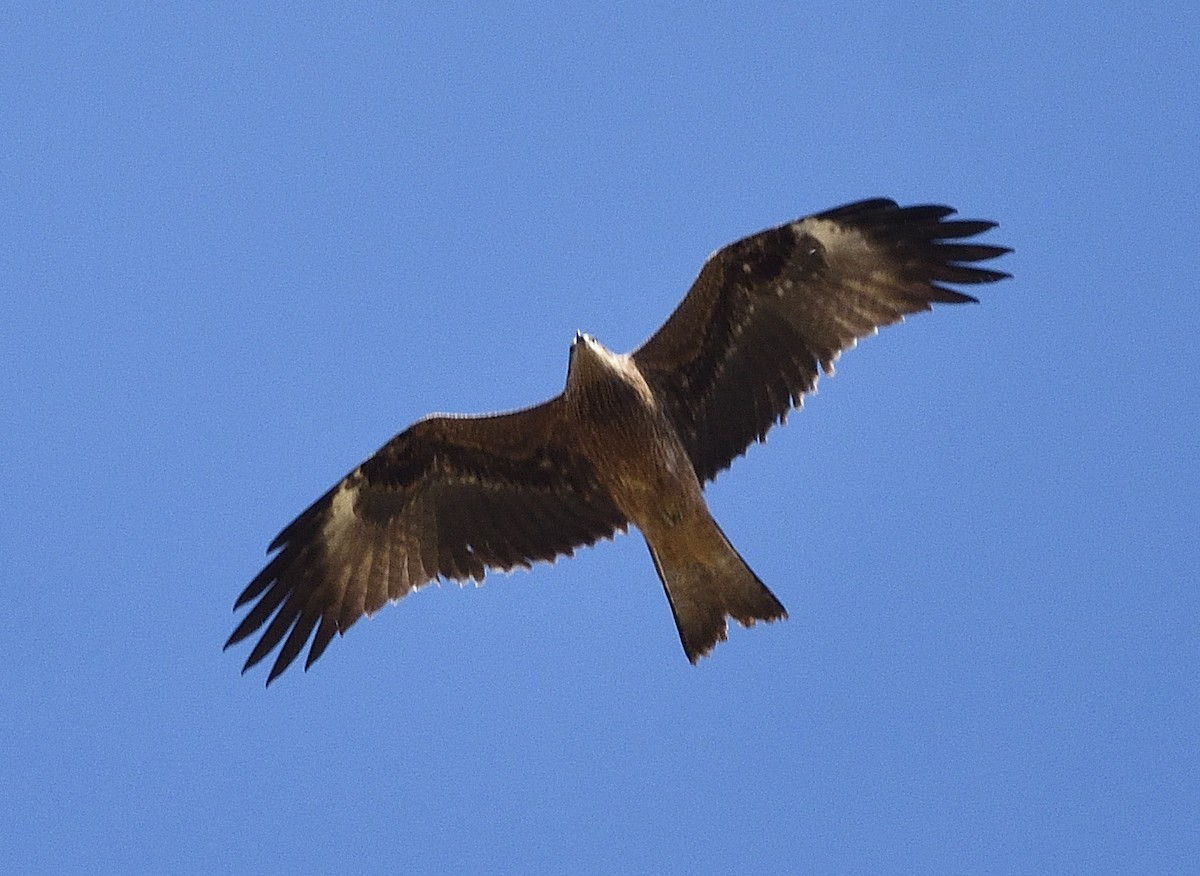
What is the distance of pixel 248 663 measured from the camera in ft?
34.6

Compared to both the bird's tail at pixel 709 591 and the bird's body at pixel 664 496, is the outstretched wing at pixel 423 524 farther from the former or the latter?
the bird's tail at pixel 709 591

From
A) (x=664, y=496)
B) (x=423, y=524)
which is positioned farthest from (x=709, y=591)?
(x=423, y=524)

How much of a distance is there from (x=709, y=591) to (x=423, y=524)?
6.54 ft

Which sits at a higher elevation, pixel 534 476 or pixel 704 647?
pixel 534 476

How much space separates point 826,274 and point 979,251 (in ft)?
2.94

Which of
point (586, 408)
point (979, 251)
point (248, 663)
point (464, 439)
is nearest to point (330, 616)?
point (248, 663)

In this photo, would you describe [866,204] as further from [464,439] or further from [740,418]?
[464,439]

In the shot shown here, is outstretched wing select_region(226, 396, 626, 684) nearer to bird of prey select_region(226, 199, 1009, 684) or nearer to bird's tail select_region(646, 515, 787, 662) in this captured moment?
bird of prey select_region(226, 199, 1009, 684)

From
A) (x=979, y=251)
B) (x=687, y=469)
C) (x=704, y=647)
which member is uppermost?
(x=979, y=251)

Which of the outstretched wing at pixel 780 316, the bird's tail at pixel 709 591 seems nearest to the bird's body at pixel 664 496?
the bird's tail at pixel 709 591

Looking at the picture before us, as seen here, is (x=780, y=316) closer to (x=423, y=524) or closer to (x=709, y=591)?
(x=709, y=591)

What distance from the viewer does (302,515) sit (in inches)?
424

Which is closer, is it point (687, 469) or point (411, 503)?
point (687, 469)

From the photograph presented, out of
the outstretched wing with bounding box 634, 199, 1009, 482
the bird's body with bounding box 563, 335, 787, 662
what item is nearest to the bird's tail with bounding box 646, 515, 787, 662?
the bird's body with bounding box 563, 335, 787, 662
